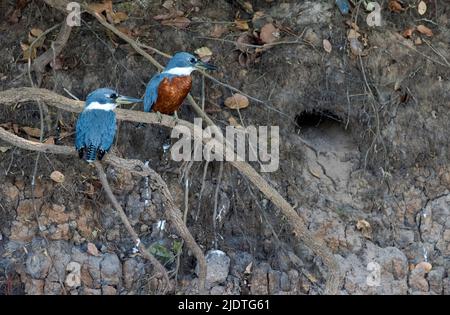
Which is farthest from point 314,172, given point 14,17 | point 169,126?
point 14,17

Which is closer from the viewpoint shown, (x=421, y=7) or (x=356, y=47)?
(x=356, y=47)

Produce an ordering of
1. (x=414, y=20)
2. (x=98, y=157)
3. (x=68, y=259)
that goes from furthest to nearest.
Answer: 1. (x=414, y=20)
2. (x=68, y=259)
3. (x=98, y=157)

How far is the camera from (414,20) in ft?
25.2

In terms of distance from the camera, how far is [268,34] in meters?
7.49

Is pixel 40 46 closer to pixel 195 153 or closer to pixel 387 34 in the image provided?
pixel 195 153

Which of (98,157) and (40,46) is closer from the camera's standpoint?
(98,157)

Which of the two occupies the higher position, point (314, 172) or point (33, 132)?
point (33, 132)

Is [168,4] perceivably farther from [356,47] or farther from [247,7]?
[356,47]

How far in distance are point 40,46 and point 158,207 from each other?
153cm

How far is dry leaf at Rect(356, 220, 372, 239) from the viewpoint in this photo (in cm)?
740

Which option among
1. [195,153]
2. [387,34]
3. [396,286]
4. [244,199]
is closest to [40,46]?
[195,153]

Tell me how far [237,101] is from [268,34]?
1.92 feet

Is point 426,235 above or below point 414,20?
below

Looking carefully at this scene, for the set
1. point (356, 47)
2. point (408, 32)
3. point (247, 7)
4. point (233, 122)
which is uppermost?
point (247, 7)
